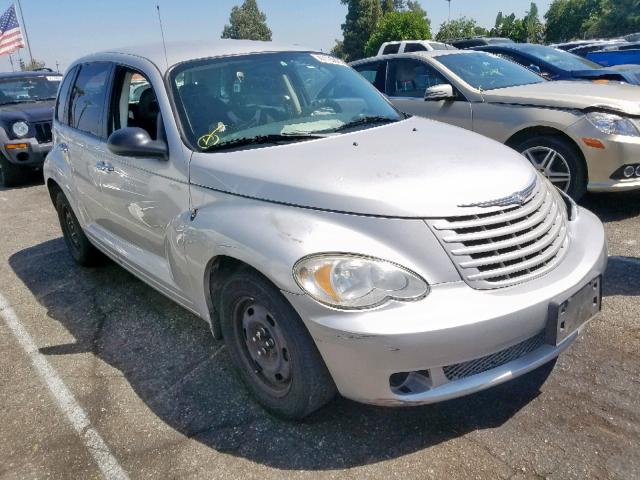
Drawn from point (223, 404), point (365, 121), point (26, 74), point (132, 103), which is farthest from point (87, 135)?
point (26, 74)

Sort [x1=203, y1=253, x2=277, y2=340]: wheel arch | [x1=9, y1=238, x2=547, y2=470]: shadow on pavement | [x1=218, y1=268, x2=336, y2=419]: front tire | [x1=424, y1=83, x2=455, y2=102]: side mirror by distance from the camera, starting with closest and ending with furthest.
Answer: [x1=218, y1=268, x2=336, y2=419]: front tire → [x1=9, y1=238, x2=547, y2=470]: shadow on pavement → [x1=203, y1=253, x2=277, y2=340]: wheel arch → [x1=424, y1=83, x2=455, y2=102]: side mirror

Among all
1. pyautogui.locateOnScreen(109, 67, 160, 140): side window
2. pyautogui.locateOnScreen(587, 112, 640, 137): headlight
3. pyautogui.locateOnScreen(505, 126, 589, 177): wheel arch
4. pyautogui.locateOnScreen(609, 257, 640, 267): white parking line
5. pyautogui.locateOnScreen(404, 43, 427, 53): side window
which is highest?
pyautogui.locateOnScreen(109, 67, 160, 140): side window

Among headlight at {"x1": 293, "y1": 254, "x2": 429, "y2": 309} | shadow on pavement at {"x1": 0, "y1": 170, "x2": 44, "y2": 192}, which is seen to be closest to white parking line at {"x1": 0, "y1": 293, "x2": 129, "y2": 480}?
headlight at {"x1": 293, "y1": 254, "x2": 429, "y2": 309}

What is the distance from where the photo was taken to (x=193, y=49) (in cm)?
338

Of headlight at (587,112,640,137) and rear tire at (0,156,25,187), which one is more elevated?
headlight at (587,112,640,137)

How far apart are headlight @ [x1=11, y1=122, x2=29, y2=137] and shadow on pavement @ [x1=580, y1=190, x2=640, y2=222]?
26.5 ft

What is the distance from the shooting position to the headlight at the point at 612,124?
4.73 metres

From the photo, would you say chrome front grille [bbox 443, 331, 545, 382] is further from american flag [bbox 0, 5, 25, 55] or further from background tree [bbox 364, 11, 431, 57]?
background tree [bbox 364, 11, 431, 57]

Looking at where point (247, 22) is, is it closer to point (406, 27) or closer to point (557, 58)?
point (406, 27)

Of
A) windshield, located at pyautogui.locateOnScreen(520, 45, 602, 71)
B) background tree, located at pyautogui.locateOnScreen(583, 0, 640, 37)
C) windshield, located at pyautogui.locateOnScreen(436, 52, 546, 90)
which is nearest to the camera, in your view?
windshield, located at pyautogui.locateOnScreen(436, 52, 546, 90)

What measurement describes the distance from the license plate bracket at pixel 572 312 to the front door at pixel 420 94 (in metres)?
3.49

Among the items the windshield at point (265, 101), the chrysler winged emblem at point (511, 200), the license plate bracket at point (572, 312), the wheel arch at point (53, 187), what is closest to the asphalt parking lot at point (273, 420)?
the license plate bracket at point (572, 312)

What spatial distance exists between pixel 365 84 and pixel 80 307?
266 centimetres

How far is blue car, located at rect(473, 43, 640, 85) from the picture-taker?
7.75 metres
